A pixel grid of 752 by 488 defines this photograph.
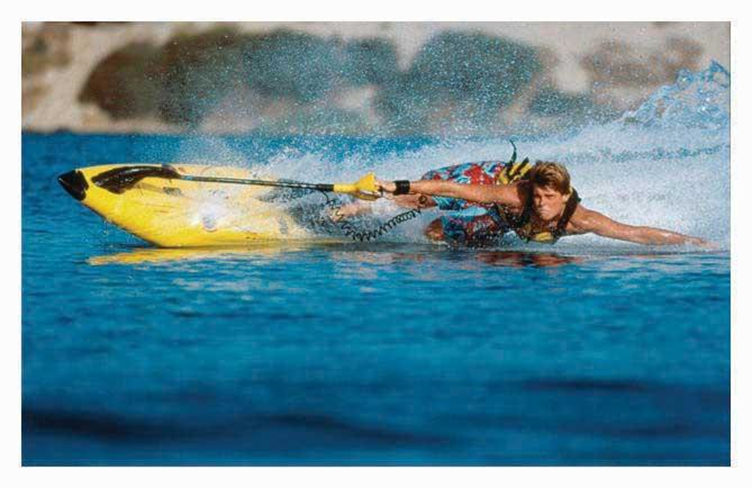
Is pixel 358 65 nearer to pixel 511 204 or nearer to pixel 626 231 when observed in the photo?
pixel 511 204

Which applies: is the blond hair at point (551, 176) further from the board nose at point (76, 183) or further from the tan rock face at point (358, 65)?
the board nose at point (76, 183)

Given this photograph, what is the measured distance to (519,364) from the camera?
4523mm

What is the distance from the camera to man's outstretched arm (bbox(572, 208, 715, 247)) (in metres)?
5.99

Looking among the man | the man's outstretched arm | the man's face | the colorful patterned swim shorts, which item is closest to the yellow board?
the man

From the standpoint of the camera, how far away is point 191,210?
20.9 feet

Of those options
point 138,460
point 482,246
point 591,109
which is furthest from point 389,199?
point 591,109

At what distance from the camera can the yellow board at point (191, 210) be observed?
247 inches

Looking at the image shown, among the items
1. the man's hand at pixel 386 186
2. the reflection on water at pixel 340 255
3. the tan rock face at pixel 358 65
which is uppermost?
the tan rock face at pixel 358 65

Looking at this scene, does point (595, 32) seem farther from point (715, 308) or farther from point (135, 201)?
point (135, 201)

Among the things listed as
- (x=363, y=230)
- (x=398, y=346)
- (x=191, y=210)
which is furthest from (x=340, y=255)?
(x=398, y=346)

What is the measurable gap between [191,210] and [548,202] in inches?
73.9

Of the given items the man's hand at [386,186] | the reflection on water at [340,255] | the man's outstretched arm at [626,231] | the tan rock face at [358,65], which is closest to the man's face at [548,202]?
the man's outstretched arm at [626,231]

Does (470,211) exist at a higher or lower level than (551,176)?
lower

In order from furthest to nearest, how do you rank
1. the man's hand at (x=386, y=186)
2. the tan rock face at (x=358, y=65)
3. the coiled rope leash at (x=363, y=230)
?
the coiled rope leash at (x=363, y=230) < the tan rock face at (x=358, y=65) < the man's hand at (x=386, y=186)
